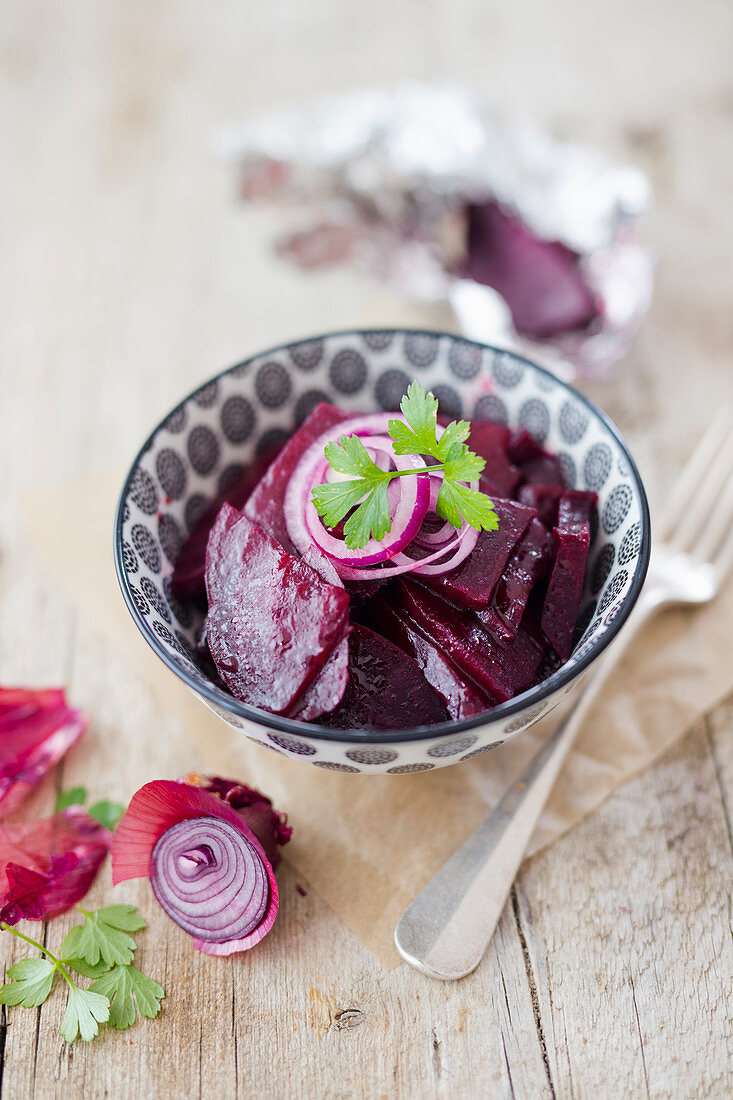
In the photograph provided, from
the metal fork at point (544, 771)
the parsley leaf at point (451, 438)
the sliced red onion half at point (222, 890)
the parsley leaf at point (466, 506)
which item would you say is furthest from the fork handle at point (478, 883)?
the parsley leaf at point (451, 438)

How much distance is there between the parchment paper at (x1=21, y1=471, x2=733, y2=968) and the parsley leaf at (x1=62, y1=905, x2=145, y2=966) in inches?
13.1

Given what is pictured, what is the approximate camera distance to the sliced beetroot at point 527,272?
2.95m

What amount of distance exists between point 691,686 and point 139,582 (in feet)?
4.35

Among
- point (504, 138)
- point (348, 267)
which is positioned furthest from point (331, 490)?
point (504, 138)

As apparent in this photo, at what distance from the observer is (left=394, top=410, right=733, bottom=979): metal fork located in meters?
1.81

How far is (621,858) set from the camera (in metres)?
1.96

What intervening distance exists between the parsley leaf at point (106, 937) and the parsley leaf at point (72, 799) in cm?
27

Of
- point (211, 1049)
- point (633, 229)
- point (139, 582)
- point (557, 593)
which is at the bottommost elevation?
point (211, 1049)

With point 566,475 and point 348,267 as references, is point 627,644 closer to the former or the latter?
point 566,475

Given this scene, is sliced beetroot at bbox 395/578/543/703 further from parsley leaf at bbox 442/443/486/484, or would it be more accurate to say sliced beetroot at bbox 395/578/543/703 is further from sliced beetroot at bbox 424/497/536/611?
parsley leaf at bbox 442/443/486/484

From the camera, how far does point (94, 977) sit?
181 cm

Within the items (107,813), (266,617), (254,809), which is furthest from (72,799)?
(266,617)

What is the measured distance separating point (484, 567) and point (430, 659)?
0.67ft

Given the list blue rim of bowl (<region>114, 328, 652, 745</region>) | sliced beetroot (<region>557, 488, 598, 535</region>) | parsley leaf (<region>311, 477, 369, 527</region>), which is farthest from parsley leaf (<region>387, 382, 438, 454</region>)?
blue rim of bowl (<region>114, 328, 652, 745</region>)
